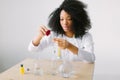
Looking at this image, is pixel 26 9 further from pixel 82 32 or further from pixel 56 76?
pixel 56 76

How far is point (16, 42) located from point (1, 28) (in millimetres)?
265

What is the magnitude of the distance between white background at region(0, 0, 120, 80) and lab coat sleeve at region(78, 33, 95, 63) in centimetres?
77

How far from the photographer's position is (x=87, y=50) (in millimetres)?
1695

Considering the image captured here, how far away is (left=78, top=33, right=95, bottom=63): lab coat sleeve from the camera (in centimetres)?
154

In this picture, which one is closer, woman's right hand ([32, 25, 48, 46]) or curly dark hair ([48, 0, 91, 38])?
woman's right hand ([32, 25, 48, 46])

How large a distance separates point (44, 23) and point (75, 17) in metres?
0.94

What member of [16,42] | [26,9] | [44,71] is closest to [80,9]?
[44,71]

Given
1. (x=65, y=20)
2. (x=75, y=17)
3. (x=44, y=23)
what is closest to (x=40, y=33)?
(x=65, y=20)

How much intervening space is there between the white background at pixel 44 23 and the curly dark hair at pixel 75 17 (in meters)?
0.64

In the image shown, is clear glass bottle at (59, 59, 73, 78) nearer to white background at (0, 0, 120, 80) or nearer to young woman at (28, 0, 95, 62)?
young woman at (28, 0, 95, 62)

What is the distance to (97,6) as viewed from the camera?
2.49m

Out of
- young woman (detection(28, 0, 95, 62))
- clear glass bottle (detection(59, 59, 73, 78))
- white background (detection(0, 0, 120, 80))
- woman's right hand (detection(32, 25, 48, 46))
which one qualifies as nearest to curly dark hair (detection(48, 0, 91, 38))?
Result: young woman (detection(28, 0, 95, 62))

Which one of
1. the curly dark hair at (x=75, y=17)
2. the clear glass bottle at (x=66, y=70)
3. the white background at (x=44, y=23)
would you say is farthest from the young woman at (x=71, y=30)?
the white background at (x=44, y=23)

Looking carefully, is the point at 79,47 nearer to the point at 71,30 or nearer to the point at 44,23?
the point at 71,30
